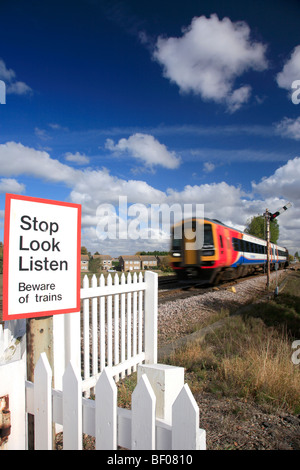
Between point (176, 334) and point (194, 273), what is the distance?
8949mm

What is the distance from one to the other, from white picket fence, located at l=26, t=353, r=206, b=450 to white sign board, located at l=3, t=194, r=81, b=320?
33 centimetres

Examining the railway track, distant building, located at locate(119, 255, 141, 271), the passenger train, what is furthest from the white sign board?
distant building, located at locate(119, 255, 141, 271)

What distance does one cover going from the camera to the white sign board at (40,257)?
66.2 inches

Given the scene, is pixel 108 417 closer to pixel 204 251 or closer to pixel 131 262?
pixel 204 251

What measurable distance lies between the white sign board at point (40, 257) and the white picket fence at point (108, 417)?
1.08ft

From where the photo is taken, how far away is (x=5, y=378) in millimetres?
1624

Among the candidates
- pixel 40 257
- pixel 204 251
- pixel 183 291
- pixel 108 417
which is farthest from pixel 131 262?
pixel 108 417

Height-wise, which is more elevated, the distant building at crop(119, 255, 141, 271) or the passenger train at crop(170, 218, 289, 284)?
the passenger train at crop(170, 218, 289, 284)

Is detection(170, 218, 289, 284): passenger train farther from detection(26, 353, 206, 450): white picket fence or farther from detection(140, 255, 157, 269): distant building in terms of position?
detection(140, 255, 157, 269): distant building

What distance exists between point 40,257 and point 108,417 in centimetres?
91

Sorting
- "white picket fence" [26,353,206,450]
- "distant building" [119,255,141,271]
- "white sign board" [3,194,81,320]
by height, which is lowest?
"distant building" [119,255,141,271]

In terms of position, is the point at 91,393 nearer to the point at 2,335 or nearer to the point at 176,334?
the point at 2,335

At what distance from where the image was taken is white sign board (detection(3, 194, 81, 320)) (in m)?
1.68

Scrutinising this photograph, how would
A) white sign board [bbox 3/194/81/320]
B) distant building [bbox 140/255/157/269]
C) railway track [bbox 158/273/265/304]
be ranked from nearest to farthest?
white sign board [bbox 3/194/81/320] < railway track [bbox 158/273/265/304] < distant building [bbox 140/255/157/269]
